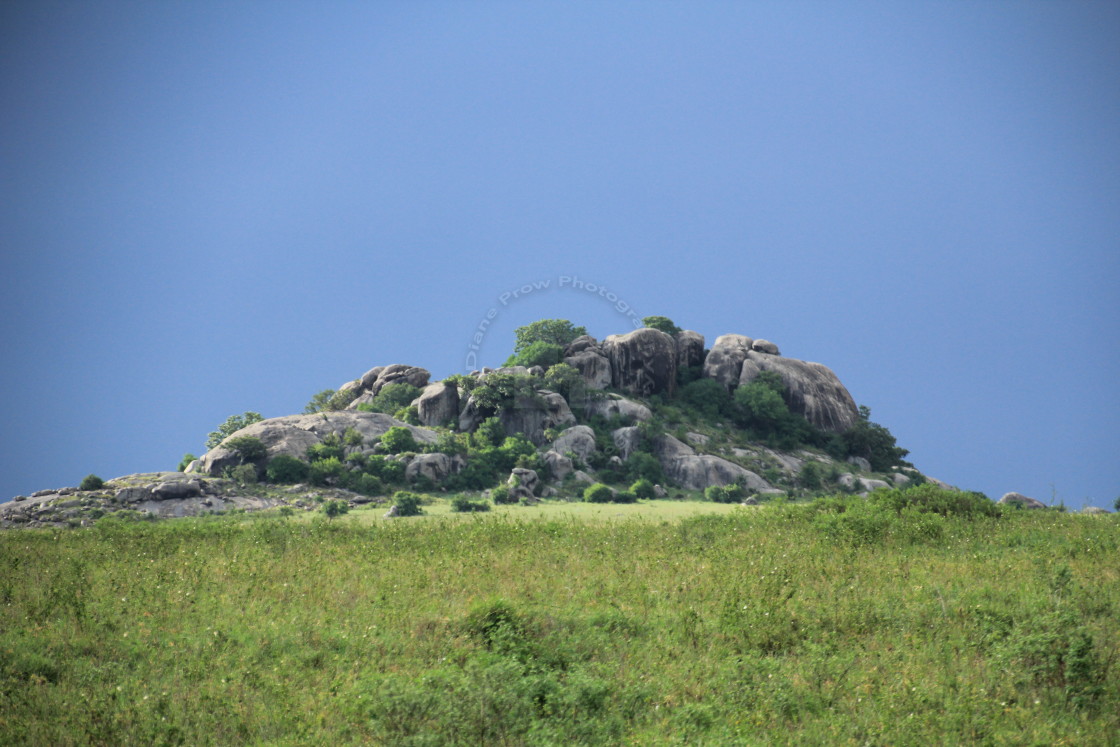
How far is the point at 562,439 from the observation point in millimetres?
58875

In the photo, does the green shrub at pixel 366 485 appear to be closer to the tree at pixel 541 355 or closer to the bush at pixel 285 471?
the bush at pixel 285 471

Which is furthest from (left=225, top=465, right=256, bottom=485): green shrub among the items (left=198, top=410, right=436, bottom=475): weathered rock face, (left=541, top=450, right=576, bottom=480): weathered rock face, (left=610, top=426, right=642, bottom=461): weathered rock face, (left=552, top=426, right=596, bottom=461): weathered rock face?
(left=610, top=426, right=642, bottom=461): weathered rock face

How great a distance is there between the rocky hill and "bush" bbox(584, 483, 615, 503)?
7.56 feet

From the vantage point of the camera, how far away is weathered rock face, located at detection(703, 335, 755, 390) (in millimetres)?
75812

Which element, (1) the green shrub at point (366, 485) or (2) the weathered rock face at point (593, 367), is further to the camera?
(2) the weathered rock face at point (593, 367)

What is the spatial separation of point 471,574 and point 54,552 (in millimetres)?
13270

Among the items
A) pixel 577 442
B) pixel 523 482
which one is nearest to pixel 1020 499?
pixel 577 442

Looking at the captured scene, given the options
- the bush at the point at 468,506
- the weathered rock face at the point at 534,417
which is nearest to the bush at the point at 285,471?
the bush at the point at 468,506

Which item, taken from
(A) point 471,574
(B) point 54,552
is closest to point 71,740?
(A) point 471,574

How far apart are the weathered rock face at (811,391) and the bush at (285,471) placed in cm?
4588

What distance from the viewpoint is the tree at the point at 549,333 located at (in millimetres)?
81688

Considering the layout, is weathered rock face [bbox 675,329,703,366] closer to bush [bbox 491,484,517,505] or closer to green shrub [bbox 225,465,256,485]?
bush [bbox 491,484,517,505]

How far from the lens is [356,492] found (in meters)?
47.8

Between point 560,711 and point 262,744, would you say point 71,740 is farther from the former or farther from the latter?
point 560,711
